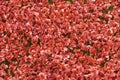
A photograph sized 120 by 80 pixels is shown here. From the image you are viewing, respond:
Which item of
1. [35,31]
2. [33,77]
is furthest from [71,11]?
[33,77]

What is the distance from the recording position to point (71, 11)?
270 inches

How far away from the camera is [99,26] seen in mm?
6406

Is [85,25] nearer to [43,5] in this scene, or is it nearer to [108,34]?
[108,34]

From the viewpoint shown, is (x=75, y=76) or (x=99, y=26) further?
(x=99, y=26)

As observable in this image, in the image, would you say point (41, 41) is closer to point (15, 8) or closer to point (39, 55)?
point (39, 55)

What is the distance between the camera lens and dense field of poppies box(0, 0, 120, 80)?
18.1ft

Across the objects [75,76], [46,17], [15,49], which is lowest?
[75,76]

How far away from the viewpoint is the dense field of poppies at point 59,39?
18.1ft

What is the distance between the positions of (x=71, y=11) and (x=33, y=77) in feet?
6.93

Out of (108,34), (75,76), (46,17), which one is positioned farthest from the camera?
(46,17)

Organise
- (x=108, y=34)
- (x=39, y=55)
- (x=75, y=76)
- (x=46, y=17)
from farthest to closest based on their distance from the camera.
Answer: (x=46, y=17)
(x=108, y=34)
(x=39, y=55)
(x=75, y=76)

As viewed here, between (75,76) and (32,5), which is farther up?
(32,5)

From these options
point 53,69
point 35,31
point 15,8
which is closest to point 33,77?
point 53,69

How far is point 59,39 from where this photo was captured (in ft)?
19.9
